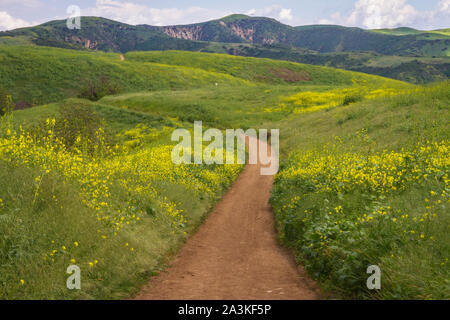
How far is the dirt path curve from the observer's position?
6953mm

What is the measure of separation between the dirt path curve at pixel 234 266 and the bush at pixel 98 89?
2311 inches

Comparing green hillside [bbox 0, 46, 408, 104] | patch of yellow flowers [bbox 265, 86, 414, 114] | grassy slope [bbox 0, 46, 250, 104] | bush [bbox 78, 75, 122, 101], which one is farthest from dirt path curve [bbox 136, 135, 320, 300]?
green hillside [bbox 0, 46, 408, 104]

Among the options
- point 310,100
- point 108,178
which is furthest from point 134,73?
point 108,178

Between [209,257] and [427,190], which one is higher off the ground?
[427,190]

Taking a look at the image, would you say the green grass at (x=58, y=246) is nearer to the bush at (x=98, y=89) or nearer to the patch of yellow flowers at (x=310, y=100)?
the patch of yellow flowers at (x=310, y=100)

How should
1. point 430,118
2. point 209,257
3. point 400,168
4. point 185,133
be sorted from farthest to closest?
point 185,133
point 430,118
point 400,168
point 209,257

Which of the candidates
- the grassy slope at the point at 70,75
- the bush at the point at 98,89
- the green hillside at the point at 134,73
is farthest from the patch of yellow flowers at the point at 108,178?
the green hillside at the point at 134,73

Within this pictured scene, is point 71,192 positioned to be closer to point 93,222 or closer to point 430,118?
point 93,222

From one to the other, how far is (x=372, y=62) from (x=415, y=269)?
208579 millimetres

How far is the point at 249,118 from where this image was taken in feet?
146

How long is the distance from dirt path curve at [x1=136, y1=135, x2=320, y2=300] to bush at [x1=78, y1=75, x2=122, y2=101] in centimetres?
5870

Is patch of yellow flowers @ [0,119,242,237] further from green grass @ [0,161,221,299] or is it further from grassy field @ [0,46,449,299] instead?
green grass @ [0,161,221,299]
